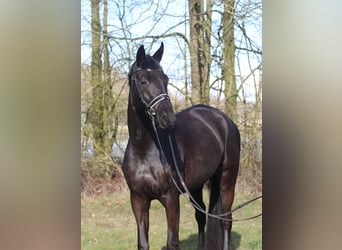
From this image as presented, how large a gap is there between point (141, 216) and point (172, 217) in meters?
0.17

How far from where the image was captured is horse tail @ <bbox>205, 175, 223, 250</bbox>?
2.68 metres

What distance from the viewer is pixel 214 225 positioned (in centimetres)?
→ 269

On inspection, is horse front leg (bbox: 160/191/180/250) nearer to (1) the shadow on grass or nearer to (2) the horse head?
(1) the shadow on grass

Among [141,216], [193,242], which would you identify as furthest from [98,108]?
[193,242]

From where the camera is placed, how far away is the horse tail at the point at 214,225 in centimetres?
268

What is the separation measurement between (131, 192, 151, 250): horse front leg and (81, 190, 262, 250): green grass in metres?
0.04

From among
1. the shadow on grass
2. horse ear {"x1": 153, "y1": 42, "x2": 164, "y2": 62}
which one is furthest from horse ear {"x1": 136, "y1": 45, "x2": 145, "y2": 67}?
the shadow on grass

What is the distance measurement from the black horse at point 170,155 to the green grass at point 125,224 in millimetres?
61

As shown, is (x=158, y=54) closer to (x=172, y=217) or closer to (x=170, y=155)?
(x=170, y=155)

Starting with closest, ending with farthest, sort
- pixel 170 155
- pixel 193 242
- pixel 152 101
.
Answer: pixel 152 101 → pixel 170 155 → pixel 193 242
